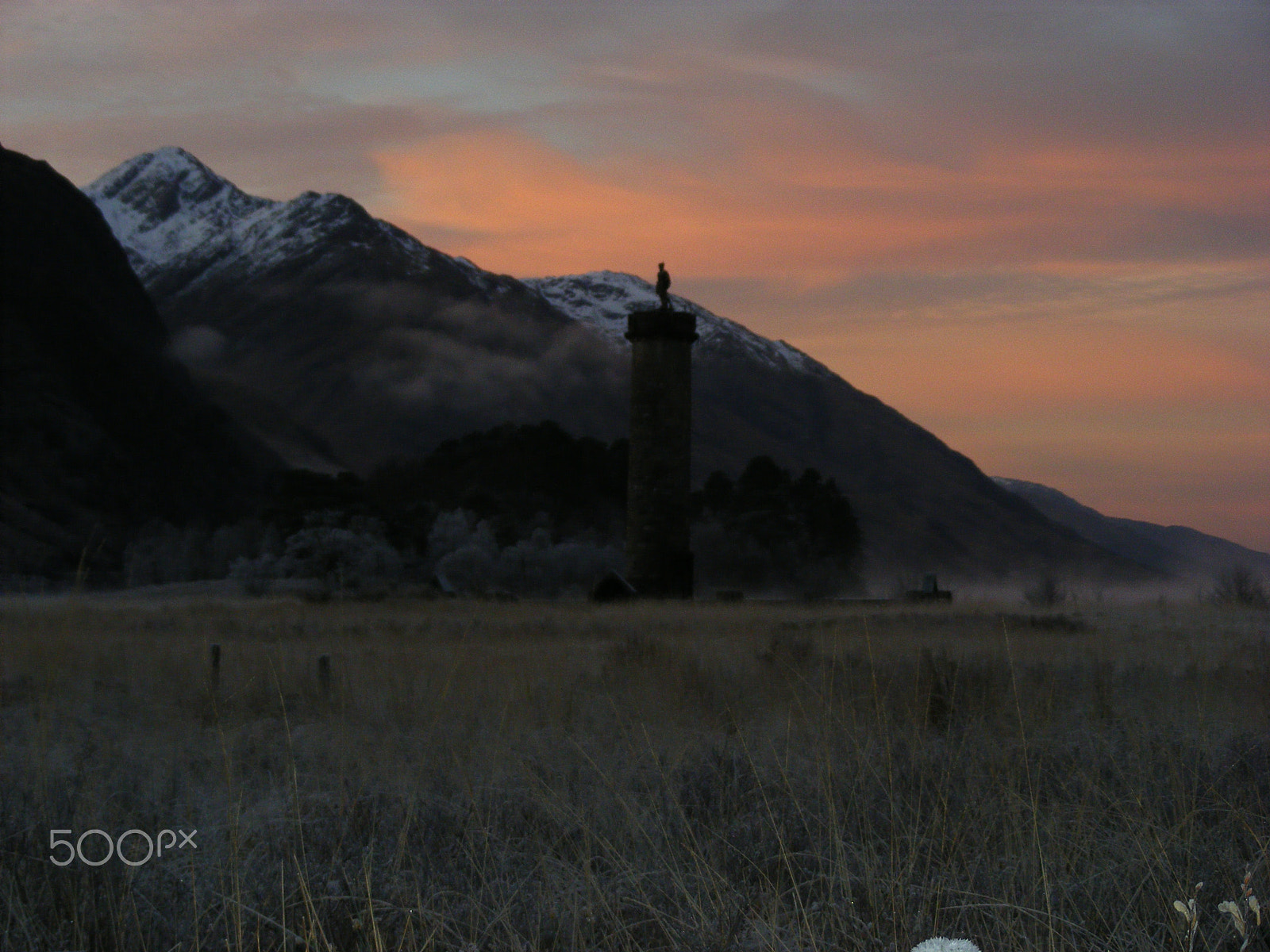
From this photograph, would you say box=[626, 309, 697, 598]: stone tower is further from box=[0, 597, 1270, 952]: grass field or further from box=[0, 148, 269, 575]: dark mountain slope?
Result: box=[0, 148, 269, 575]: dark mountain slope

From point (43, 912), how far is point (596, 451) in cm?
5255

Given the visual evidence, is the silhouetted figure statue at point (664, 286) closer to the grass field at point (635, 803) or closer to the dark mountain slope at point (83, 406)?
the grass field at point (635, 803)

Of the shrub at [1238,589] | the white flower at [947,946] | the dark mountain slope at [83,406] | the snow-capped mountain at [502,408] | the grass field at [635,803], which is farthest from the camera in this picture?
the snow-capped mountain at [502,408]

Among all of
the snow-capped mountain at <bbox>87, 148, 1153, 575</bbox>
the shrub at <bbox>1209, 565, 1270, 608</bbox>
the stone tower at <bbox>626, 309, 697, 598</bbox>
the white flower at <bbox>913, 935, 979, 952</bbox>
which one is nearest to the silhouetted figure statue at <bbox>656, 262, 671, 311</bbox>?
the stone tower at <bbox>626, 309, 697, 598</bbox>

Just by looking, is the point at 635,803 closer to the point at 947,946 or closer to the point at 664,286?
the point at 947,946

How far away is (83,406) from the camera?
2667 inches

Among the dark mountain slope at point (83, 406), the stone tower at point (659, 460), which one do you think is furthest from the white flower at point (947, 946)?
the dark mountain slope at point (83, 406)

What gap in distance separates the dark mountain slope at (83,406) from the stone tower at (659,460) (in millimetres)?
28325

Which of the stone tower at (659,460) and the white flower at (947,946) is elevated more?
the stone tower at (659,460)

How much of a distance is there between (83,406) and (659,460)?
52065 millimetres

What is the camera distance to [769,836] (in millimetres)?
5312

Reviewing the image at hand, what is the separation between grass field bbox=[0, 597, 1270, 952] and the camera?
13.4 feet

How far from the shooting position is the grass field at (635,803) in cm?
408

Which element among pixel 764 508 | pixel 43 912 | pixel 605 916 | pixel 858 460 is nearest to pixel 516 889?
pixel 605 916
